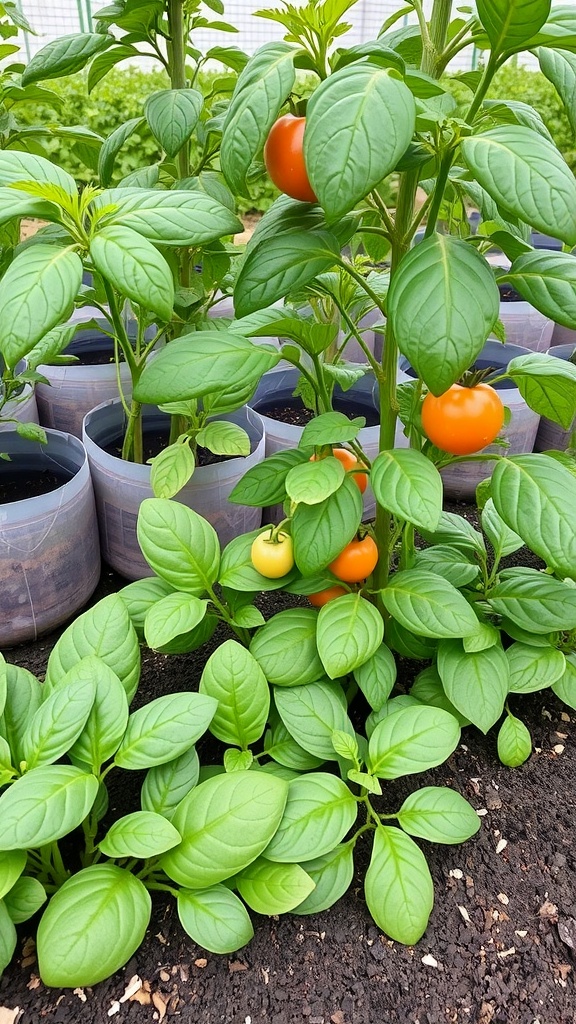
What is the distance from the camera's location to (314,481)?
2.84ft

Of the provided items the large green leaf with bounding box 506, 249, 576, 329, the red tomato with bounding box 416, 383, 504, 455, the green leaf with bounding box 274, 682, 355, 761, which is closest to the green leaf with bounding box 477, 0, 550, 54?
the large green leaf with bounding box 506, 249, 576, 329

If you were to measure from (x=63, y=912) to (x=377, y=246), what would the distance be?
1.04 metres

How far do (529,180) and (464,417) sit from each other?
253mm

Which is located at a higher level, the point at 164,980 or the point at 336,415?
the point at 336,415

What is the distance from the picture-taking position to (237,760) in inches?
37.9

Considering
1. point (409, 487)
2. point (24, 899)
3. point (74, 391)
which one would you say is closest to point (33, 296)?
point (409, 487)

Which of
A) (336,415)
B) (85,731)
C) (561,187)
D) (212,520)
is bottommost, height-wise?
(212,520)

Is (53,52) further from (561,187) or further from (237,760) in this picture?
(237,760)

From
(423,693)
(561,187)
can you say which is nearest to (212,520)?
(423,693)

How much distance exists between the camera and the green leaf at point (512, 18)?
65 centimetres

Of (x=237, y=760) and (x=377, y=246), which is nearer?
(x=237, y=760)

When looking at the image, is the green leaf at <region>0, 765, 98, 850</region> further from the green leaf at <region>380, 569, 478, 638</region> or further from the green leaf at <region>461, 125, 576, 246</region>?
the green leaf at <region>461, 125, 576, 246</region>

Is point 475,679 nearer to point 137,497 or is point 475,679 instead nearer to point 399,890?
point 399,890

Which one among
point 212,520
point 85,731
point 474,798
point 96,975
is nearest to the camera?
point 96,975
